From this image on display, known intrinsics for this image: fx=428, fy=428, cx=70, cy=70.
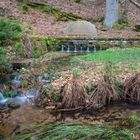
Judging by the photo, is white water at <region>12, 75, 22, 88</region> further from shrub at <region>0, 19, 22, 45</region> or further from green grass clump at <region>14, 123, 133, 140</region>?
green grass clump at <region>14, 123, 133, 140</region>

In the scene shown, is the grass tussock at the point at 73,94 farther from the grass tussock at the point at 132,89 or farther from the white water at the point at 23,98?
the grass tussock at the point at 132,89

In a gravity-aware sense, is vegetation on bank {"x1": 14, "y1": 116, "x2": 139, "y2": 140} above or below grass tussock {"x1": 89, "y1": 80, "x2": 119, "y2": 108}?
above

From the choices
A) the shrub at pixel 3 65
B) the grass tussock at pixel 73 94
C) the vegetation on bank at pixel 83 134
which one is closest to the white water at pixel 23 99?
the grass tussock at pixel 73 94

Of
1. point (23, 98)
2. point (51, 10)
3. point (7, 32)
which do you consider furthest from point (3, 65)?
point (51, 10)

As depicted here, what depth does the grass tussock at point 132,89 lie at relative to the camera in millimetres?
10711

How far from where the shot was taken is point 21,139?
24.0 ft

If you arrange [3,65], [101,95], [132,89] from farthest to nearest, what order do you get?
1. [3,65]
2. [132,89]
3. [101,95]

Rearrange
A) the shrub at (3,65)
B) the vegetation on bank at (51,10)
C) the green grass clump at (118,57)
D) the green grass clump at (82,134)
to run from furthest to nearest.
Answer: the vegetation on bank at (51,10)
the green grass clump at (118,57)
the shrub at (3,65)
the green grass clump at (82,134)

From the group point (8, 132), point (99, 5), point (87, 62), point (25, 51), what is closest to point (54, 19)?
point (99, 5)

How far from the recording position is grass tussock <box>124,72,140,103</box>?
35.1 feet

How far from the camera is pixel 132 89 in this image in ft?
35.5

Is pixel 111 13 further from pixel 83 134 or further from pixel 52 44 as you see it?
pixel 83 134

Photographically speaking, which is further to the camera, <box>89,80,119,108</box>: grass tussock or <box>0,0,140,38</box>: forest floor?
<box>0,0,140,38</box>: forest floor

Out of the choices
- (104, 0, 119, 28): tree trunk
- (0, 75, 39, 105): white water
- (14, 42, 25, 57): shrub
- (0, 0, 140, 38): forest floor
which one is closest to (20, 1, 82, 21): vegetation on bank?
(0, 0, 140, 38): forest floor
